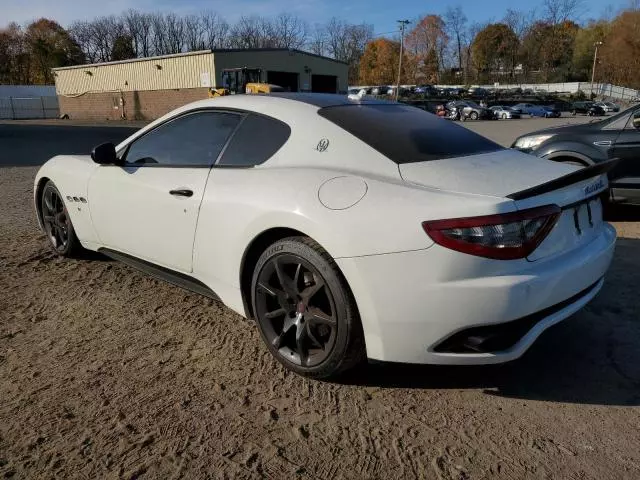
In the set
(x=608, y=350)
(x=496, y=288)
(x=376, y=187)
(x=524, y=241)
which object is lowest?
(x=608, y=350)

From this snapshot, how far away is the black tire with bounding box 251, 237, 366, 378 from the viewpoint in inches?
99.7

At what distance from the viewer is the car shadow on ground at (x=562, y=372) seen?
2.67 meters

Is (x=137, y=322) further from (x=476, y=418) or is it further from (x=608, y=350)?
(x=608, y=350)

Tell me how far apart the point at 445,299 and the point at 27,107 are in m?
60.5

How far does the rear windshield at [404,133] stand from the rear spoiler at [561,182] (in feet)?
2.02

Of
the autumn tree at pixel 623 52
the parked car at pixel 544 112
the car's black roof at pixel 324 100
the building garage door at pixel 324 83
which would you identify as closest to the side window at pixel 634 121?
the car's black roof at pixel 324 100

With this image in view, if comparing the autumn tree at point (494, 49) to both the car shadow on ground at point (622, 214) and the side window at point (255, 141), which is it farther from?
the side window at point (255, 141)

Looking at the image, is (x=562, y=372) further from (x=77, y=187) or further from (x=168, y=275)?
(x=77, y=187)

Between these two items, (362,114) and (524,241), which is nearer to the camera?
(524,241)

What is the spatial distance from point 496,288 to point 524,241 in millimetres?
250

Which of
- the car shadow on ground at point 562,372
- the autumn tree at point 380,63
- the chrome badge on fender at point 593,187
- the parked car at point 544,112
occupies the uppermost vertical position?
the autumn tree at point 380,63

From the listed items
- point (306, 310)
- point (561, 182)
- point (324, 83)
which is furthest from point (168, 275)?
point (324, 83)

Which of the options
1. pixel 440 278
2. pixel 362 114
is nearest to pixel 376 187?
pixel 440 278

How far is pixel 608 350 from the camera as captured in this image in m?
3.10
